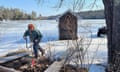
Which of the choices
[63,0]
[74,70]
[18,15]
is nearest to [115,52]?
[74,70]

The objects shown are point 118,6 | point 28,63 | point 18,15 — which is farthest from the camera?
point 18,15

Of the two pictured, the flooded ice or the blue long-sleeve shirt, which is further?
the flooded ice

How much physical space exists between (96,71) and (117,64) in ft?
3.38

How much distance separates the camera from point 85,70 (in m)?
6.77

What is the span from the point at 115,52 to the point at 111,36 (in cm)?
54

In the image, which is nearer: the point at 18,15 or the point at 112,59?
the point at 112,59

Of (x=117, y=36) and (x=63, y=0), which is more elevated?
(x=63, y=0)

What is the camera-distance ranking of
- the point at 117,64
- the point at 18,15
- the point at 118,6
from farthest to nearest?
1. the point at 18,15
2. the point at 118,6
3. the point at 117,64

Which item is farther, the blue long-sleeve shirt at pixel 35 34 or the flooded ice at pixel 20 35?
the flooded ice at pixel 20 35

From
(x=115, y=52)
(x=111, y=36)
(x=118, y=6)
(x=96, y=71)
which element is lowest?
(x=96, y=71)

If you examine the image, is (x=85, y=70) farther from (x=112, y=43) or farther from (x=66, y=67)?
(x=112, y=43)

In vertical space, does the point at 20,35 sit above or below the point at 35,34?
below

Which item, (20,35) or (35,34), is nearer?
(35,34)

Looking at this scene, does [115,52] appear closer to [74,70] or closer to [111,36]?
[111,36]
